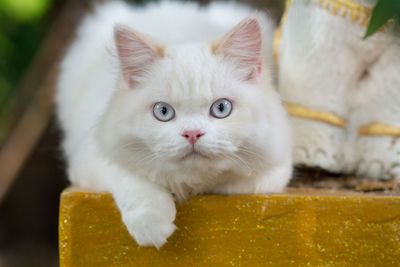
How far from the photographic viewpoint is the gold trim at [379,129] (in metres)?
1.77

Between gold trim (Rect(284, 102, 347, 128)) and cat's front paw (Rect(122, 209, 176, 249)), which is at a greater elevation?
gold trim (Rect(284, 102, 347, 128))

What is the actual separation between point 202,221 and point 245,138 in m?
0.31

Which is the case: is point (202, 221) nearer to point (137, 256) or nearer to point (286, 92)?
point (137, 256)

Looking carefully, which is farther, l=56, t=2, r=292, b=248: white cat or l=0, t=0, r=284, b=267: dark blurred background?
l=0, t=0, r=284, b=267: dark blurred background

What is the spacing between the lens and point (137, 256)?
1.41 metres

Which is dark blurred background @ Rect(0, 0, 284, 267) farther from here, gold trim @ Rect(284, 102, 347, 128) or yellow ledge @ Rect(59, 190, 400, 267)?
yellow ledge @ Rect(59, 190, 400, 267)

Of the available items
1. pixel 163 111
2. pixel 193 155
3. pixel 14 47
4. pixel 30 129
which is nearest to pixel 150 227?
pixel 193 155

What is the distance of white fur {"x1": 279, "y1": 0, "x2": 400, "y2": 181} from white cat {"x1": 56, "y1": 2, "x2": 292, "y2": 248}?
0.32 metres

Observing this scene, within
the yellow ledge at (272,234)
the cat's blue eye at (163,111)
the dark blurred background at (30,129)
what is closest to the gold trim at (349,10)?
the yellow ledge at (272,234)

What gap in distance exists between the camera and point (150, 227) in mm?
1237

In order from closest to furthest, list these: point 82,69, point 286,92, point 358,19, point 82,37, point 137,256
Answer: point 137,256 → point 358,19 → point 286,92 → point 82,69 → point 82,37

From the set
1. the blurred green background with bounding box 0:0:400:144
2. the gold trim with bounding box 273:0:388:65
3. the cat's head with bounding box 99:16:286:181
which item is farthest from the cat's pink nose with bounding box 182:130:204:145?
the blurred green background with bounding box 0:0:400:144

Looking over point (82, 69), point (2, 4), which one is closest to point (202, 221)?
point (82, 69)

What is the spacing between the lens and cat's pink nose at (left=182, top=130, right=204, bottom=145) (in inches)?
46.8
